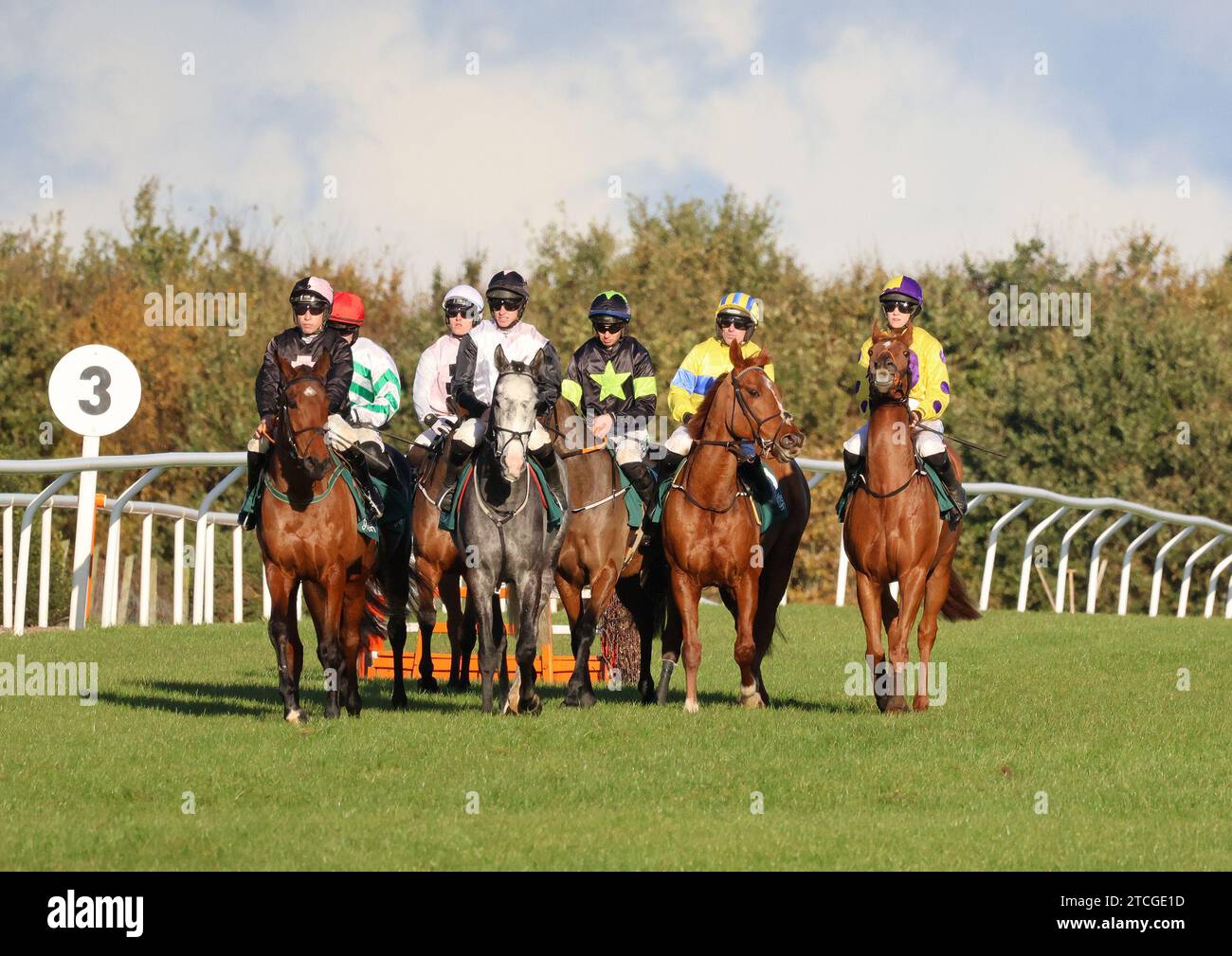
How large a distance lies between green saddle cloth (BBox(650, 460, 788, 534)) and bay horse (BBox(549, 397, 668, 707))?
30cm

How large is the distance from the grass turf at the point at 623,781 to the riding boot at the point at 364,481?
119 centimetres

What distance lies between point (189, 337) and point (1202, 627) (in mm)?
31561

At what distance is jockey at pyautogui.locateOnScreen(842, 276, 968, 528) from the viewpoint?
11492 millimetres

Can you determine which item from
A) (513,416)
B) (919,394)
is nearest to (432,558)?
(513,416)

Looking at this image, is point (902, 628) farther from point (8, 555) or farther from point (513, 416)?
point (8, 555)

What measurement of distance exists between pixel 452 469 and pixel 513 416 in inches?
36.0

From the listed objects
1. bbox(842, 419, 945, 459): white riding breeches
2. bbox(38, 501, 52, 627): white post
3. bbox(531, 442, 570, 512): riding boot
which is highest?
bbox(842, 419, 945, 459): white riding breeches

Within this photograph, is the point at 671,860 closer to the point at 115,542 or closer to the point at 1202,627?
the point at 115,542

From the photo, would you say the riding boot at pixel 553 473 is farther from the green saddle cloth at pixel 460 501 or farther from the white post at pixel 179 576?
the white post at pixel 179 576

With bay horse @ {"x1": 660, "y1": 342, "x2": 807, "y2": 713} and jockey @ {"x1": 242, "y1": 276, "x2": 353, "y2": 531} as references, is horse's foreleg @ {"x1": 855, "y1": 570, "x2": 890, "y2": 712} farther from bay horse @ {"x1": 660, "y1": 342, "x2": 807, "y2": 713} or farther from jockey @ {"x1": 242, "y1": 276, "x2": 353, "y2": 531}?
jockey @ {"x1": 242, "y1": 276, "x2": 353, "y2": 531}

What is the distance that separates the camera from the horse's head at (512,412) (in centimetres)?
1070

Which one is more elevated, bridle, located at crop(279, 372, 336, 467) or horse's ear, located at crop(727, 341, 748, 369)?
horse's ear, located at crop(727, 341, 748, 369)

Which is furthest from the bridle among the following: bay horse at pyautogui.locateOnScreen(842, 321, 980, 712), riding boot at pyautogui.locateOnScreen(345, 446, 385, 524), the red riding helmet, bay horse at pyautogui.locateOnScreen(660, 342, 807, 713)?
bay horse at pyautogui.locateOnScreen(842, 321, 980, 712)
